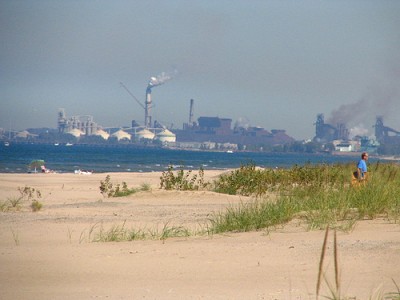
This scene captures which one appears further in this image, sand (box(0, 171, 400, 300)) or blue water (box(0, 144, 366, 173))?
blue water (box(0, 144, 366, 173))

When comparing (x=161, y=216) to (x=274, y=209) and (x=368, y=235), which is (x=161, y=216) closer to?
(x=274, y=209)

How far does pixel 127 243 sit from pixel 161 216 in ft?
15.8

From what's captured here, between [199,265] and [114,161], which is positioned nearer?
[199,265]

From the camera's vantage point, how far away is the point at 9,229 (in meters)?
11.6

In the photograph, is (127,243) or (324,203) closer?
(127,243)

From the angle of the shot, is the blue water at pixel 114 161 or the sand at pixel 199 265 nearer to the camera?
the sand at pixel 199 265

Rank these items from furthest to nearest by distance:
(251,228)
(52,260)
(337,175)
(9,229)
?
(337,175) < (9,229) < (251,228) < (52,260)

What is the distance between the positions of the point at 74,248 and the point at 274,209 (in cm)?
275

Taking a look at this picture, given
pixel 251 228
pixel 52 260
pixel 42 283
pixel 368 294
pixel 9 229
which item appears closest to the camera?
pixel 368 294

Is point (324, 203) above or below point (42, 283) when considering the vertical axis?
above

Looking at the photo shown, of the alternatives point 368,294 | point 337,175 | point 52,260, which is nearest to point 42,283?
point 52,260

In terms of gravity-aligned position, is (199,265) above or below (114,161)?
above

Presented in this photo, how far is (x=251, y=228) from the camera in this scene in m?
9.82

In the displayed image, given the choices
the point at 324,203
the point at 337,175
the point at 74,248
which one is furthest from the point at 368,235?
the point at 337,175
